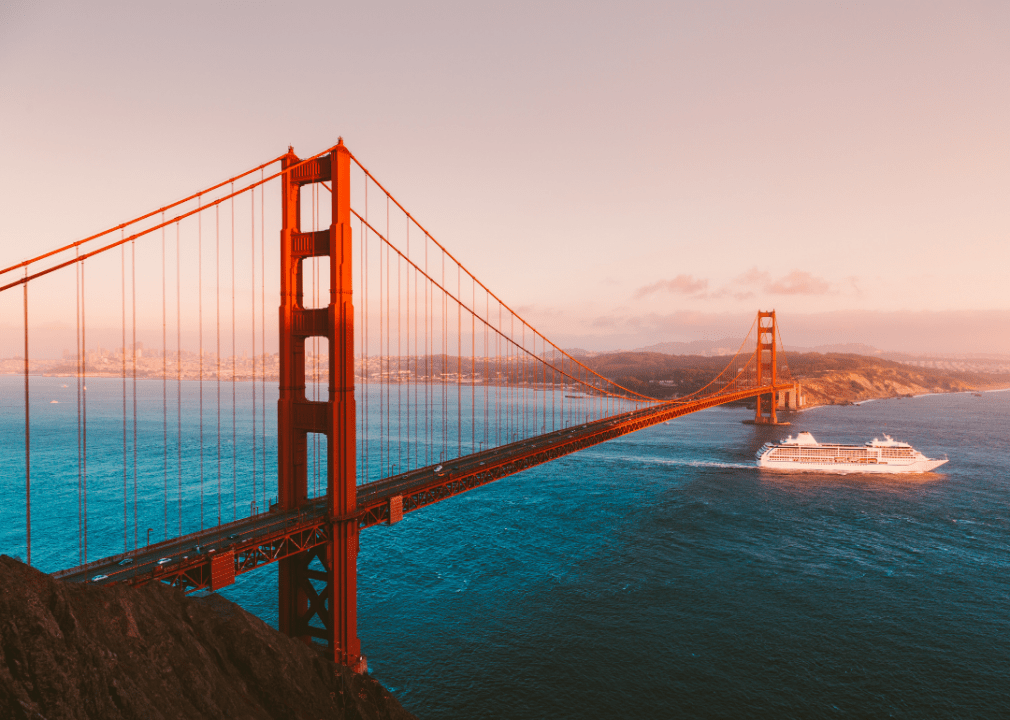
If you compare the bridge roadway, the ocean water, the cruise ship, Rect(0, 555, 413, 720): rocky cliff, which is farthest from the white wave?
Rect(0, 555, 413, 720): rocky cliff

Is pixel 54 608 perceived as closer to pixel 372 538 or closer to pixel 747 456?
pixel 372 538

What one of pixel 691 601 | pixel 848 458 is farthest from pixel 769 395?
pixel 691 601

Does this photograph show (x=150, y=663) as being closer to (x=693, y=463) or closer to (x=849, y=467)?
(x=693, y=463)

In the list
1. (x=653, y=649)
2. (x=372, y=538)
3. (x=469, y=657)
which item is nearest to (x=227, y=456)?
(x=372, y=538)

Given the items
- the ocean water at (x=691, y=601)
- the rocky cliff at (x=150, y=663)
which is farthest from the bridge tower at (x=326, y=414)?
the ocean water at (x=691, y=601)

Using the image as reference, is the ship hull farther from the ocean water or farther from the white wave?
the ocean water
